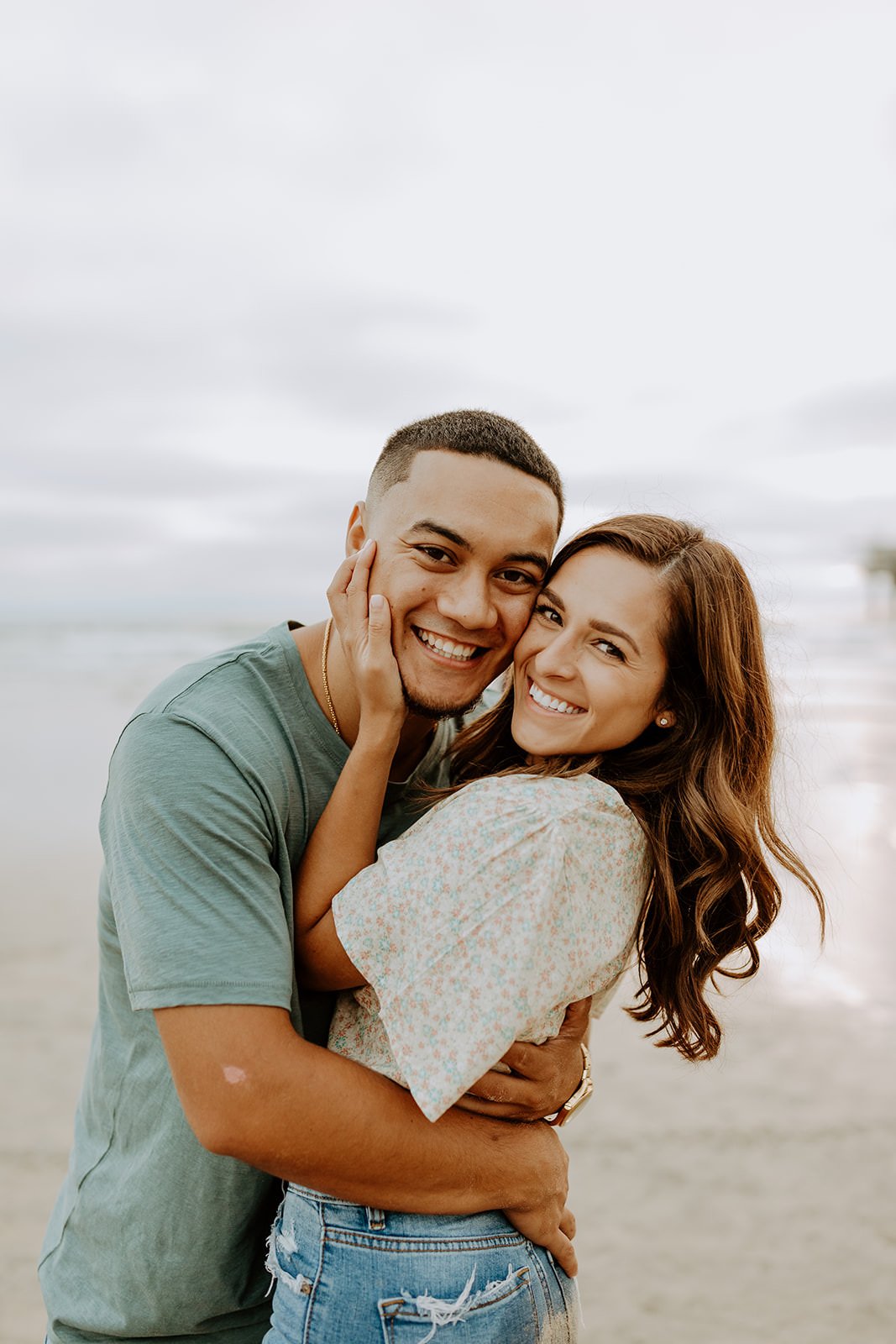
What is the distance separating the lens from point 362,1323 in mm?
2039

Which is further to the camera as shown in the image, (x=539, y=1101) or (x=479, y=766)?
(x=479, y=766)

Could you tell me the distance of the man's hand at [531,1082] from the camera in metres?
2.24

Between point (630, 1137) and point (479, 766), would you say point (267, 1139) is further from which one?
point (630, 1137)

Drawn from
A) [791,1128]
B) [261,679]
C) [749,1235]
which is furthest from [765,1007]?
[261,679]

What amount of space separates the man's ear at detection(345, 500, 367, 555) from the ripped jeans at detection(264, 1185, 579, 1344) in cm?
162

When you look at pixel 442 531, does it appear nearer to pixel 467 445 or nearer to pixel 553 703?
pixel 467 445

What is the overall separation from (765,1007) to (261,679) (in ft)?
16.0

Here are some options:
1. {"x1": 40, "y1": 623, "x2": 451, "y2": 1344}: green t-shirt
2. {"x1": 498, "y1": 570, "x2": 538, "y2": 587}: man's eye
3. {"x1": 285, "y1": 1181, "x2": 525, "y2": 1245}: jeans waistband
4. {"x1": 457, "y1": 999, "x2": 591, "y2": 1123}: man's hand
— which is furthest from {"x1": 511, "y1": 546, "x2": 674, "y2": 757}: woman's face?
{"x1": 285, "y1": 1181, "x2": 525, "y2": 1245}: jeans waistband

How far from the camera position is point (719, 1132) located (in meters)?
5.03

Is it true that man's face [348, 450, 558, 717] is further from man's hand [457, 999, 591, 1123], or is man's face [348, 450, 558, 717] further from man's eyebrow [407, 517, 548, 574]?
man's hand [457, 999, 591, 1123]

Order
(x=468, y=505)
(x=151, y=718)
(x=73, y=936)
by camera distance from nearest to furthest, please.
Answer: (x=151, y=718)
(x=468, y=505)
(x=73, y=936)

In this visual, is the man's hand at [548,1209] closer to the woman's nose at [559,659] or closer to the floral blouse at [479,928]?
the floral blouse at [479,928]

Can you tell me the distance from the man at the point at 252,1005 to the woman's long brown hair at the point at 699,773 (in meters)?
0.32

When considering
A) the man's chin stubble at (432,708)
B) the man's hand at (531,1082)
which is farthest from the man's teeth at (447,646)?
the man's hand at (531,1082)
